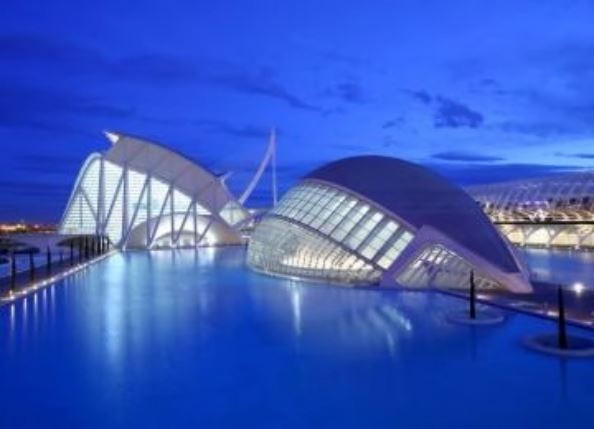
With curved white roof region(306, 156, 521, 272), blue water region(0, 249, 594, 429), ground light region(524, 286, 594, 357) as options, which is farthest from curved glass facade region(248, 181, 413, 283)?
ground light region(524, 286, 594, 357)

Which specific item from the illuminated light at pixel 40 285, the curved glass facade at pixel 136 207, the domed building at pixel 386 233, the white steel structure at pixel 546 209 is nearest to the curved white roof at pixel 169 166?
the curved glass facade at pixel 136 207

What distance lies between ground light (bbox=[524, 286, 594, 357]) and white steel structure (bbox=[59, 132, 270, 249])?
4316cm

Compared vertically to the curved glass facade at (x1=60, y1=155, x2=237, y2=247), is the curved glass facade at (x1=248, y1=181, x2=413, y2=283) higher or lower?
lower

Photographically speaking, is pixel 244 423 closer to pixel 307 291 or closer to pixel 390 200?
pixel 307 291

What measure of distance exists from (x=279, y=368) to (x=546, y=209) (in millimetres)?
58012

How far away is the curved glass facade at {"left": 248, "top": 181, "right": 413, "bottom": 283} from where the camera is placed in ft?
74.9

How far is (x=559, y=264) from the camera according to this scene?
33125mm

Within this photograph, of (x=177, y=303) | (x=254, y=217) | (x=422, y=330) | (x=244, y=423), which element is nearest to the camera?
(x=244, y=423)

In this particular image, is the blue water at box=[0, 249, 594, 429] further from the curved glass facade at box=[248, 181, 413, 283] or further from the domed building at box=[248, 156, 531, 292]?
the curved glass facade at box=[248, 181, 413, 283]

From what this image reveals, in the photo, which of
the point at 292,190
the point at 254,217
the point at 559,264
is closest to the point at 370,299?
the point at 292,190

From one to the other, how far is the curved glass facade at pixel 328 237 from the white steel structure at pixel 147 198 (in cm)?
2652

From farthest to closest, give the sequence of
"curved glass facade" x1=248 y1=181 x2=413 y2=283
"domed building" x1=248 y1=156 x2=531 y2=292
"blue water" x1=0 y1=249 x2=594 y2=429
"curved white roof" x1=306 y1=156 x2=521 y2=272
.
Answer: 1. "curved glass facade" x1=248 y1=181 x2=413 y2=283
2. "curved white roof" x1=306 y1=156 x2=521 y2=272
3. "domed building" x1=248 y1=156 x2=531 y2=292
4. "blue water" x1=0 y1=249 x2=594 y2=429

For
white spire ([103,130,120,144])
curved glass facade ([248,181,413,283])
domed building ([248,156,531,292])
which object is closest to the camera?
domed building ([248,156,531,292])

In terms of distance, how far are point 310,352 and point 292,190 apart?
1800 centimetres
